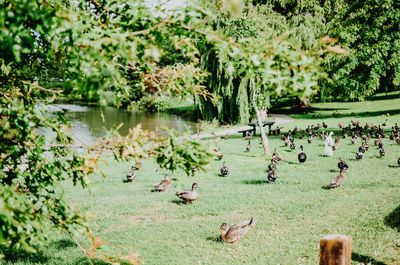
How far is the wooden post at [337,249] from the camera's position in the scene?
3.07m

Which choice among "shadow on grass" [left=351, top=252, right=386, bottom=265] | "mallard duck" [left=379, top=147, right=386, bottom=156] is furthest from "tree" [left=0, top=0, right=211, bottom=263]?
"mallard duck" [left=379, top=147, right=386, bottom=156]

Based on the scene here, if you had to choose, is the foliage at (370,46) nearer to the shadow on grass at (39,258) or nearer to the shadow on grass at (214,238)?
the shadow on grass at (214,238)

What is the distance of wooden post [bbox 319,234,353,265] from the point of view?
3.07 m

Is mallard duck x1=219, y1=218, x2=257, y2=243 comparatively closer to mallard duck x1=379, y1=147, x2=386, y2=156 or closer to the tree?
the tree

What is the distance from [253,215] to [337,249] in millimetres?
4993

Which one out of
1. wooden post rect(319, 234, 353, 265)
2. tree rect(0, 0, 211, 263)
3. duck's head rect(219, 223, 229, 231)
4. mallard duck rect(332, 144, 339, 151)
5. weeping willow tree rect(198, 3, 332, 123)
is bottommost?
duck's head rect(219, 223, 229, 231)

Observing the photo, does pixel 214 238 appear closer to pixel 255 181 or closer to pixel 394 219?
pixel 394 219

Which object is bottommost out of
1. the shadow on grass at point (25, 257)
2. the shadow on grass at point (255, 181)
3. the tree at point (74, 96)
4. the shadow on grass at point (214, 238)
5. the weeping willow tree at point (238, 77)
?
the shadow on grass at point (25, 257)

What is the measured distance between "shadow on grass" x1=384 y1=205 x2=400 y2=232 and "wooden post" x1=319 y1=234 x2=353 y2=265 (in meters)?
4.46

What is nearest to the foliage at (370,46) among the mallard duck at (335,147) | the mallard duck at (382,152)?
the mallard duck at (335,147)

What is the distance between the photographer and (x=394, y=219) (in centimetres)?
716

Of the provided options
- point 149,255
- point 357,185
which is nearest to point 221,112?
point 357,185

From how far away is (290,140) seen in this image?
16.6m

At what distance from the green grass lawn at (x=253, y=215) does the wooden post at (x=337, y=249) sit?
1502 mm
